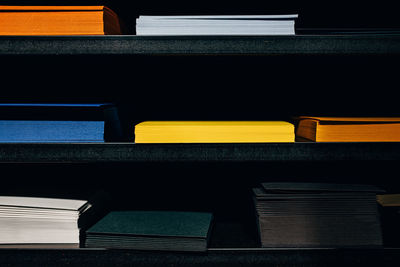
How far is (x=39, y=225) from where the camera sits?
0.79m

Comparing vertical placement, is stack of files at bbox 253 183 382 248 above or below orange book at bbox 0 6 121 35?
below

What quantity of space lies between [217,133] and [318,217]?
0.37 metres

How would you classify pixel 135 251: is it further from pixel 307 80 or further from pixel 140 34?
pixel 307 80

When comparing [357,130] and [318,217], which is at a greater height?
A: [357,130]

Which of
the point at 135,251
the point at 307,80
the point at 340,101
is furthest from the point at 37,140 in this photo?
the point at 340,101

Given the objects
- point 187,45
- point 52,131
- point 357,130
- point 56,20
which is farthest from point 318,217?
point 56,20

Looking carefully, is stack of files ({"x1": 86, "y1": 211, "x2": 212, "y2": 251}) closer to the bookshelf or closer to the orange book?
the bookshelf

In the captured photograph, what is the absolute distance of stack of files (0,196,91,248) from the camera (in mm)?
784

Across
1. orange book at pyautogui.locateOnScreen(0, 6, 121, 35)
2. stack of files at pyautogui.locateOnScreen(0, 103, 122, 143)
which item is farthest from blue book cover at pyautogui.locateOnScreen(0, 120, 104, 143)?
orange book at pyautogui.locateOnScreen(0, 6, 121, 35)

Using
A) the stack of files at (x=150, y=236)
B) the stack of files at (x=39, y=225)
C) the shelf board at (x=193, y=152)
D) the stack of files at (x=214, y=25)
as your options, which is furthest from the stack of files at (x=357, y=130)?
the stack of files at (x=39, y=225)

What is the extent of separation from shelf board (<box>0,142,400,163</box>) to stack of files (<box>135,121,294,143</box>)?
17 mm

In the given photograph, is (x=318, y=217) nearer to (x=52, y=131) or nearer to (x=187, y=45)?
(x=187, y=45)

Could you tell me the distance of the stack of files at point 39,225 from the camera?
78 centimetres

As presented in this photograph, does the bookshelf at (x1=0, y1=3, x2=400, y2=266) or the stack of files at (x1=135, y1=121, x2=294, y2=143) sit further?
the bookshelf at (x1=0, y1=3, x2=400, y2=266)
